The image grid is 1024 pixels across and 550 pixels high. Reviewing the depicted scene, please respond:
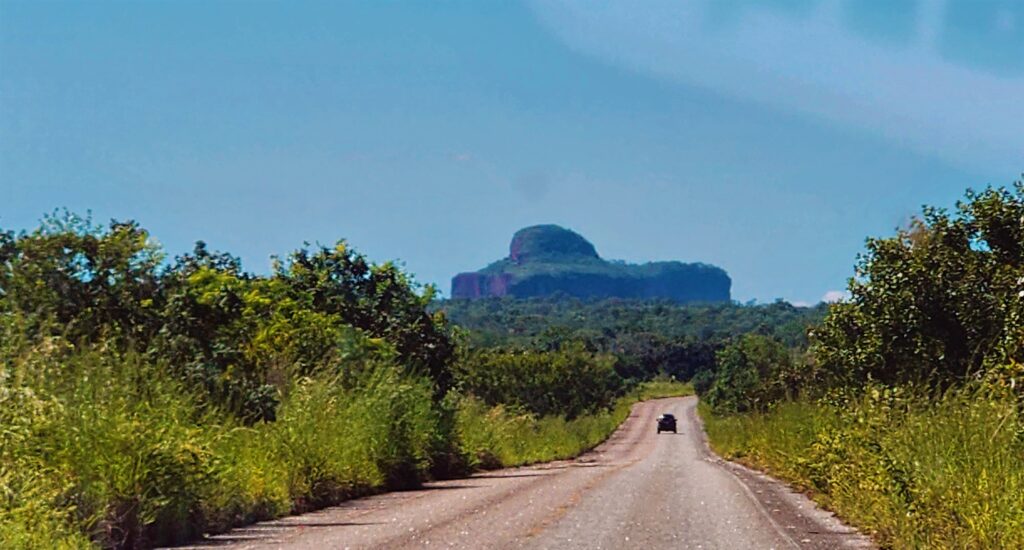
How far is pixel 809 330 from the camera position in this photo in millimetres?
27312

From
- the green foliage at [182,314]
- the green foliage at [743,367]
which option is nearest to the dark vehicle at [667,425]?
the green foliage at [743,367]

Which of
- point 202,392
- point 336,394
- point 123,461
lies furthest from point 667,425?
point 123,461

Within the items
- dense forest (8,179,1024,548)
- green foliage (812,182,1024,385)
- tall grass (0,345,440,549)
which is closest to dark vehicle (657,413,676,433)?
dense forest (8,179,1024,548)

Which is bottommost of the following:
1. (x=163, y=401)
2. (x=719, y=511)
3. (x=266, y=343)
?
(x=719, y=511)

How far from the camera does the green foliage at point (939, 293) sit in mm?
21500

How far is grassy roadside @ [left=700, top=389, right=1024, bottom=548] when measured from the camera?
435 inches

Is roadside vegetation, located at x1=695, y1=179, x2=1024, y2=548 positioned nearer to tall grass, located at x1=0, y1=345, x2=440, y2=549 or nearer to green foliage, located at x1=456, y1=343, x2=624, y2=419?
tall grass, located at x1=0, y1=345, x2=440, y2=549

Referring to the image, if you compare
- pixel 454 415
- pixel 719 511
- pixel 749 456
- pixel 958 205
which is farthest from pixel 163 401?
pixel 749 456

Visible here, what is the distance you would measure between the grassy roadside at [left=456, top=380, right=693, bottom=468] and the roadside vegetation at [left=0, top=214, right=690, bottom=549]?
21cm

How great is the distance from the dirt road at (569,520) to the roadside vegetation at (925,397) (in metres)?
0.99

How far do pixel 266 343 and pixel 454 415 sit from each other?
24.7 feet

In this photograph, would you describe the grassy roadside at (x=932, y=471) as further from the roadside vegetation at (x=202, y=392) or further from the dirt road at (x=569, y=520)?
the roadside vegetation at (x=202, y=392)

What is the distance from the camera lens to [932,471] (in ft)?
41.1

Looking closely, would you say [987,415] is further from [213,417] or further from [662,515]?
[213,417]
